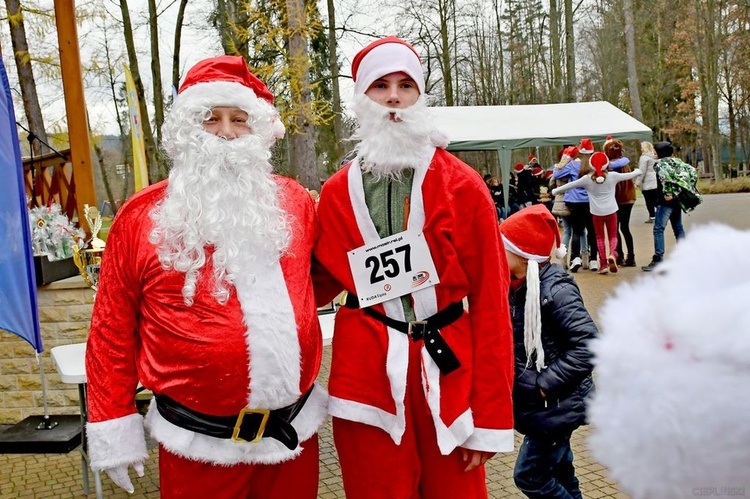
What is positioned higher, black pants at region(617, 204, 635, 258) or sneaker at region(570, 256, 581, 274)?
black pants at region(617, 204, 635, 258)

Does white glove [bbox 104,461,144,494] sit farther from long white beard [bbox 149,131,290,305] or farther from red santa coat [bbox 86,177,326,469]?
long white beard [bbox 149,131,290,305]

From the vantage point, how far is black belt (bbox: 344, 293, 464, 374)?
195 cm

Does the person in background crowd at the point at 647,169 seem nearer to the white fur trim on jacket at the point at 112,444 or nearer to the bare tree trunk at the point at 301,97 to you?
the bare tree trunk at the point at 301,97

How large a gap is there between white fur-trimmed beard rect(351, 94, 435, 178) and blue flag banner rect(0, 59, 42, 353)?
210 centimetres

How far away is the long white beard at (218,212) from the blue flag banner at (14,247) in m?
1.52

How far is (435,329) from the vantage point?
6.50ft

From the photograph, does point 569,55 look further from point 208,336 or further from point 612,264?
point 208,336

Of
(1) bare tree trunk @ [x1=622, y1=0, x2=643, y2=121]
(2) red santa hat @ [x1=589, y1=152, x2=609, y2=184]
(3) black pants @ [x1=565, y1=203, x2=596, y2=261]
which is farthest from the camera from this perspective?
(1) bare tree trunk @ [x1=622, y1=0, x2=643, y2=121]

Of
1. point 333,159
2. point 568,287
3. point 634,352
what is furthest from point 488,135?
point 634,352

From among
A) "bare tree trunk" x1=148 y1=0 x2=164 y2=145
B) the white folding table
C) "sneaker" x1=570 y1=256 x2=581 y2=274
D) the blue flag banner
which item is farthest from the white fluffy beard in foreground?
"bare tree trunk" x1=148 y1=0 x2=164 y2=145

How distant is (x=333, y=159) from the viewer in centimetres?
2056

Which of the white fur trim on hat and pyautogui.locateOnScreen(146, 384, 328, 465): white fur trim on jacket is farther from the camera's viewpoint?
the white fur trim on hat

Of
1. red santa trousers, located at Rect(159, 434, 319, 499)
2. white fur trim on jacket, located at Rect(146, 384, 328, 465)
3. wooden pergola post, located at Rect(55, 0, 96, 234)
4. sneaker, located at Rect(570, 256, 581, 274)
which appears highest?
wooden pergola post, located at Rect(55, 0, 96, 234)

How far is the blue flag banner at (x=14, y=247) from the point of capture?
3.23m
